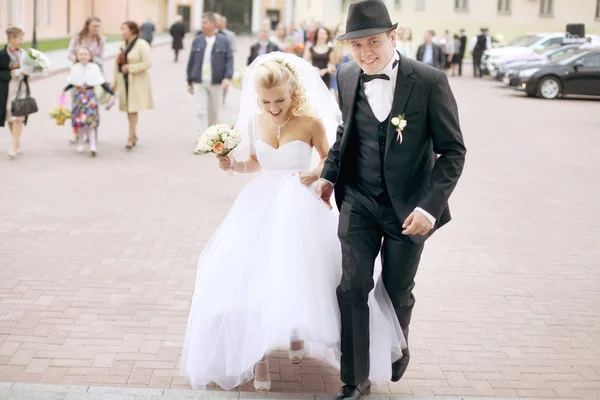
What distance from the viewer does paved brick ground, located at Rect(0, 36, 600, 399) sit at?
4.93 metres

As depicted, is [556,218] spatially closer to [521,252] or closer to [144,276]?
[521,252]

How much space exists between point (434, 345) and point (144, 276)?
249cm

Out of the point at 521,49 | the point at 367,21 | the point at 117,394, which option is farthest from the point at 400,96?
the point at 521,49

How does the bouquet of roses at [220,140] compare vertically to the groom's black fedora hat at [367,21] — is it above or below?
below

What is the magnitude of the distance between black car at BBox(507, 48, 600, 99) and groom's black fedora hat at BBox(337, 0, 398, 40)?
21703mm

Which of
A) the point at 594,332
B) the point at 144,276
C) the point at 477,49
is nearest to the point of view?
the point at 594,332

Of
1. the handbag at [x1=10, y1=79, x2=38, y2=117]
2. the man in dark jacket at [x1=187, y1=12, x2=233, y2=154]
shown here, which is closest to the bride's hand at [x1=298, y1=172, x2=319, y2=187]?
the handbag at [x1=10, y1=79, x2=38, y2=117]

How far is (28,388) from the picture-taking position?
4348 millimetres

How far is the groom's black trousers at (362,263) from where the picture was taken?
430cm

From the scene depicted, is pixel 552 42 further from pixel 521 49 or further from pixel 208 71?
pixel 208 71

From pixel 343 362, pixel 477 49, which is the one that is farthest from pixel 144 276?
pixel 477 49

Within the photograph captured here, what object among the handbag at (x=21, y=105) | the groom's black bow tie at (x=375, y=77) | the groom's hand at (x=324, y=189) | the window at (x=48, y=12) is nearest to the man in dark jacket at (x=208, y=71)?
the handbag at (x=21, y=105)

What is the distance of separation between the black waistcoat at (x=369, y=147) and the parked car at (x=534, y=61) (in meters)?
22.8

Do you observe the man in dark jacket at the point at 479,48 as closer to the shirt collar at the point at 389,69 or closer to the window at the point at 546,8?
the window at the point at 546,8
